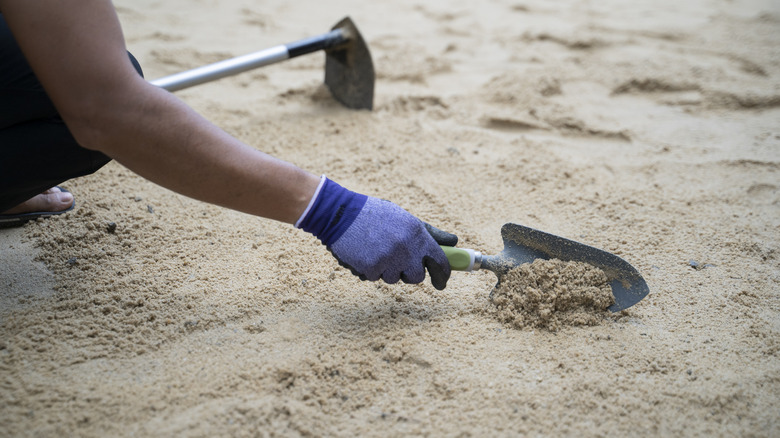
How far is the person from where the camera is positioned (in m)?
0.93

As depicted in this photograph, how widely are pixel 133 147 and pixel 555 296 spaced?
3.36 ft

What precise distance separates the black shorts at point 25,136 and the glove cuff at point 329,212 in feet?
2.05

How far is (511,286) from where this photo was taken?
1.37m

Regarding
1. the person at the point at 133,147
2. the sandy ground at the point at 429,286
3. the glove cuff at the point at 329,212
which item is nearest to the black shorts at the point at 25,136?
the person at the point at 133,147

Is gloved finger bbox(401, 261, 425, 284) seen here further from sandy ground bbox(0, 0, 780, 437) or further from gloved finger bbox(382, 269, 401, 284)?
sandy ground bbox(0, 0, 780, 437)

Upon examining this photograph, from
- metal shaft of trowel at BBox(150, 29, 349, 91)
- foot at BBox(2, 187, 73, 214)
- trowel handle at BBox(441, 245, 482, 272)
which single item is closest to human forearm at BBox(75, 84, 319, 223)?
trowel handle at BBox(441, 245, 482, 272)

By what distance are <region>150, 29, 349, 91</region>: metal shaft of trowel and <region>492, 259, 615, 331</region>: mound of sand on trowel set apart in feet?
4.44

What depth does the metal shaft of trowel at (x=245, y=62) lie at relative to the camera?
1.88m

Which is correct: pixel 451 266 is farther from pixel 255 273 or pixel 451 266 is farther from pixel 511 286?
pixel 255 273

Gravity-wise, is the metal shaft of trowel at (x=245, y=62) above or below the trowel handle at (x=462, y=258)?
above

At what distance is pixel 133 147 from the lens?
1.01 meters

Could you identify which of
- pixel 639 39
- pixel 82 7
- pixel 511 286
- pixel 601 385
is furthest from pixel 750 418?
pixel 639 39

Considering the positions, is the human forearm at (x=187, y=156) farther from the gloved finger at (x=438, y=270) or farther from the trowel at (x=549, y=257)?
the trowel at (x=549, y=257)

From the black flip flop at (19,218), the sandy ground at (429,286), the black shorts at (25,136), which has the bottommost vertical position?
the sandy ground at (429,286)
